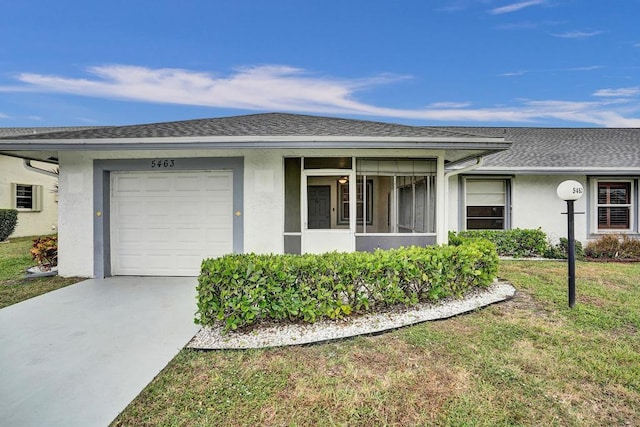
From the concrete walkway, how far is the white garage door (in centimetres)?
90

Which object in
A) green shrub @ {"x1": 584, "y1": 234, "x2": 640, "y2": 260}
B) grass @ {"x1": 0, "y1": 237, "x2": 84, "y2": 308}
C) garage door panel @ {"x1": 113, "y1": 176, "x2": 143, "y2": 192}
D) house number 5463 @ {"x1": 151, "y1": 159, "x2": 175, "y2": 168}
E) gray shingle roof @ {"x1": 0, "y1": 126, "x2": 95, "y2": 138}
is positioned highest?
gray shingle roof @ {"x1": 0, "y1": 126, "x2": 95, "y2": 138}

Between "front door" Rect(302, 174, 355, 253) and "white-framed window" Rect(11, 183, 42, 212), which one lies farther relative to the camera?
"white-framed window" Rect(11, 183, 42, 212)

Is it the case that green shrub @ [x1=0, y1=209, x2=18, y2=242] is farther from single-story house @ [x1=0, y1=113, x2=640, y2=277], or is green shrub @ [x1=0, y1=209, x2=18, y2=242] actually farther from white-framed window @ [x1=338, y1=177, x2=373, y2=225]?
white-framed window @ [x1=338, y1=177, x2=373, y2=225]

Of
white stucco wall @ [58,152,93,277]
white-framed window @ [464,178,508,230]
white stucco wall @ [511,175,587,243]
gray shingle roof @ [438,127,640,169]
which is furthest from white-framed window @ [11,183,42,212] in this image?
white stucco wall @ [511,175,587,243]

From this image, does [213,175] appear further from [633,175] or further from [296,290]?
[633,175]

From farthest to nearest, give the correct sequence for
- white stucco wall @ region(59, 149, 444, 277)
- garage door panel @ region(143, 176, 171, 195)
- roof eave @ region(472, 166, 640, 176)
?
roof eave @ region(472, 166, 640, 176)
garage door panel @ region(143, 176, 171, 195)
white stucco wall @ region(59, 149, 444, 277)

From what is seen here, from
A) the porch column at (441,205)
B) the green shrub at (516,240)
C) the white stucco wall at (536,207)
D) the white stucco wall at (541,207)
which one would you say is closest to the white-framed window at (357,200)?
the porch column at (441,205)

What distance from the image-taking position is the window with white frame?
10.3 meters

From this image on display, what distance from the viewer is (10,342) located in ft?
12.0

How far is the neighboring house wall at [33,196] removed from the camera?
44.4ft

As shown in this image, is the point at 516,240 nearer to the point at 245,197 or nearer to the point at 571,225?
the point at 571,225

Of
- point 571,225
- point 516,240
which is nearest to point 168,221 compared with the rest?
point 571,225

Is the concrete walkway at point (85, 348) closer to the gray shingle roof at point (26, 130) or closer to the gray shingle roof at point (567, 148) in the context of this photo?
the gray shingle roof at point (567, 148)

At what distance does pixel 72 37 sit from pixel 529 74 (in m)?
18.8
